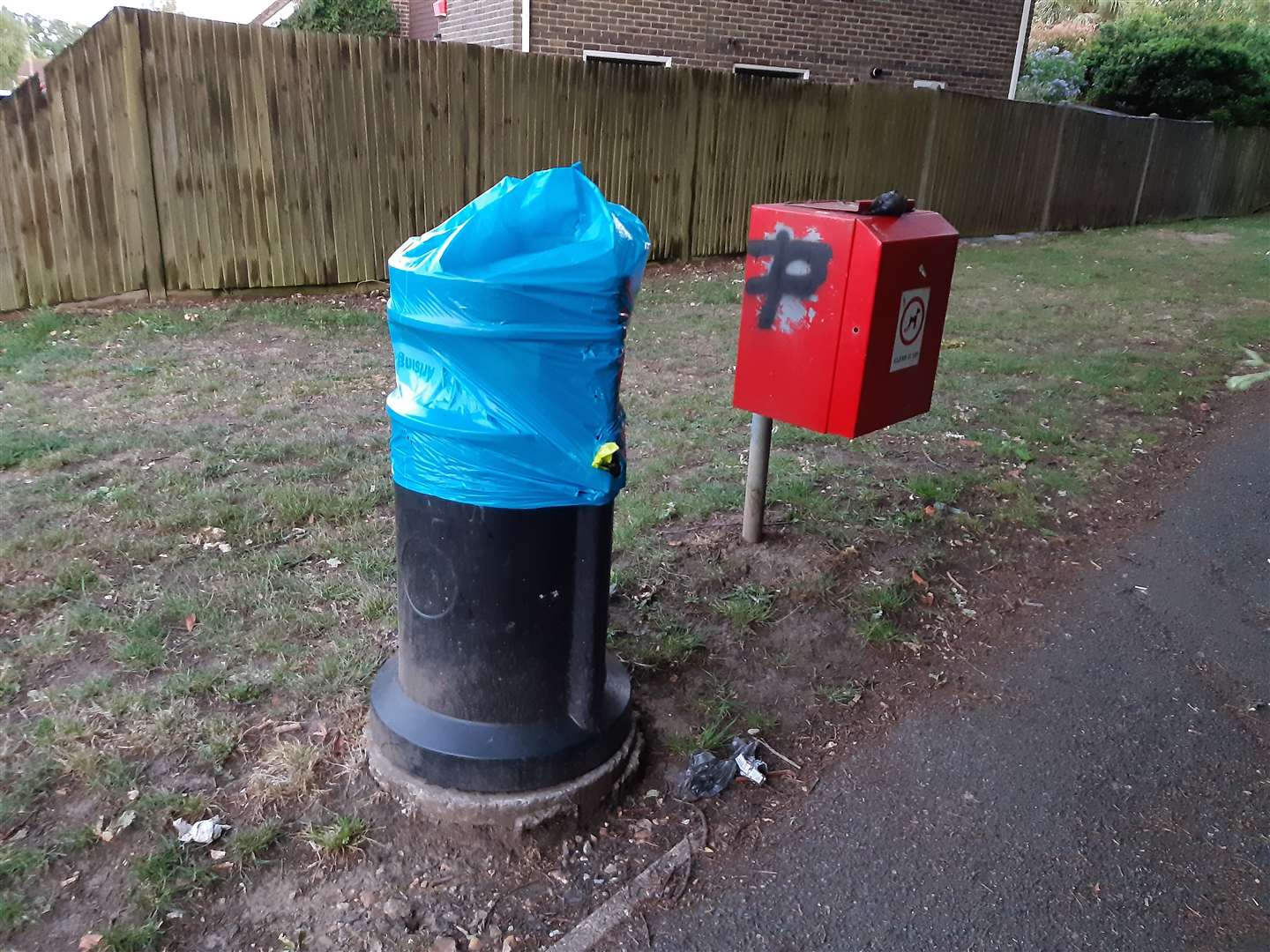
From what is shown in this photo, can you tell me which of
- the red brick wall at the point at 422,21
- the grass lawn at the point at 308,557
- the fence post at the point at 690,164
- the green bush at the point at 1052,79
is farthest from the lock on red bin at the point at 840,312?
the green bush at the point at 1052,79

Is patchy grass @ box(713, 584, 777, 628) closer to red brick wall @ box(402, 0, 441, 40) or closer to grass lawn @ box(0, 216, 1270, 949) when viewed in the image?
grass lawn @ box(0, 216, 1270, 949)

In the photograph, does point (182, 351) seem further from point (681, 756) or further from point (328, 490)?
point (681, 756)

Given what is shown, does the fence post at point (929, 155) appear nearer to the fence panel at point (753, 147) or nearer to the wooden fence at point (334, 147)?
the wooden fence at point (334, 147)

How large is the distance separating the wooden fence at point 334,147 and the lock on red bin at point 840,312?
601cm

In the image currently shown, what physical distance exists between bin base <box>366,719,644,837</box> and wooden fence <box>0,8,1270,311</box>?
646 cm

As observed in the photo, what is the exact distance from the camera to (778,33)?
45.9 ft

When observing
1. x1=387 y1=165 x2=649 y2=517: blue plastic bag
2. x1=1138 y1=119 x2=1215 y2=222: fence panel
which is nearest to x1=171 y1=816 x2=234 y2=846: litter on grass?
x1=387 y1=165 x2=649 y2=517: blue plastic bag

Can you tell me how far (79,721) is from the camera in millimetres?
2775

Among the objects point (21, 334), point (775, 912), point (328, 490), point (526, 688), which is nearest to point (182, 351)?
point (21, 334)

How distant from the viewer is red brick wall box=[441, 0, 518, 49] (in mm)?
12492

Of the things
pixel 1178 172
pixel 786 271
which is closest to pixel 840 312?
pixel 786 271

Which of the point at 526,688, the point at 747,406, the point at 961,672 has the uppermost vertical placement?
the point at 747,406

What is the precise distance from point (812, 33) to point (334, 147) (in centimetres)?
874

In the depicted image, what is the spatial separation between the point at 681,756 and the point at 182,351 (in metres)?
5.27
